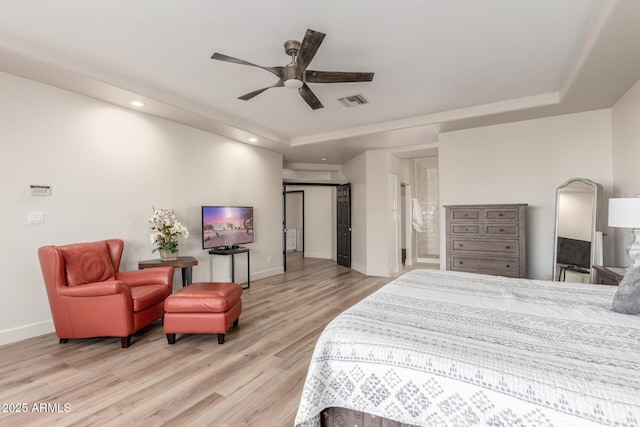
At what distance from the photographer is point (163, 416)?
1.79 metres

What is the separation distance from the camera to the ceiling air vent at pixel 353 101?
3754mm

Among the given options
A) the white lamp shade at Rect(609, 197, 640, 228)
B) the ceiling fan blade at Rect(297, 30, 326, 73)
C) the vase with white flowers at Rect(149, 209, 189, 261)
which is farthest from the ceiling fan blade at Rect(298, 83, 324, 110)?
the white lamp shade at Rect(609, 197, 640, 228)

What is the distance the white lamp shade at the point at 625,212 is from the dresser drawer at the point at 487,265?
1.39 meters

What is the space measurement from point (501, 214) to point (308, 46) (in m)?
3.34

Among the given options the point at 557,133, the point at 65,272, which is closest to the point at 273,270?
the point at 65,272

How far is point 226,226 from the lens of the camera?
194 inches

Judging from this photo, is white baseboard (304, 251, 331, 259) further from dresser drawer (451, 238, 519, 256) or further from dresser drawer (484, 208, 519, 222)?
dresser drawer (484, 208, 519, 222)

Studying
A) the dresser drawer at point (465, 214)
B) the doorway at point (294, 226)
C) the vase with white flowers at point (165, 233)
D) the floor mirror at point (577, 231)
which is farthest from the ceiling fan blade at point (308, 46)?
the doorway at point (294, 226)

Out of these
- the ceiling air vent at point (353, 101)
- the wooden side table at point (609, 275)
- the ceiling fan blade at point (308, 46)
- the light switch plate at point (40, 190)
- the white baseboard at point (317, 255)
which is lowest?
the white baseboard at point (317, 255)

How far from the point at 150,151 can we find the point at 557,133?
5.65 metres

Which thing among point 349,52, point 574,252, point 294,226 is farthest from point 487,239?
point 294,226

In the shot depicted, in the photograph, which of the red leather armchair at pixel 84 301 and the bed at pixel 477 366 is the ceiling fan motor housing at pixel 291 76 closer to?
the bed at pixel 477 366

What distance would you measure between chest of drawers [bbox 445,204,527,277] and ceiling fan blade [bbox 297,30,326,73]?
3045 millimetres

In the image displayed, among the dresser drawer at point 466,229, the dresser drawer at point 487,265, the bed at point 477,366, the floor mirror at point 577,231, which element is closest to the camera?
the bed at point 477,366
